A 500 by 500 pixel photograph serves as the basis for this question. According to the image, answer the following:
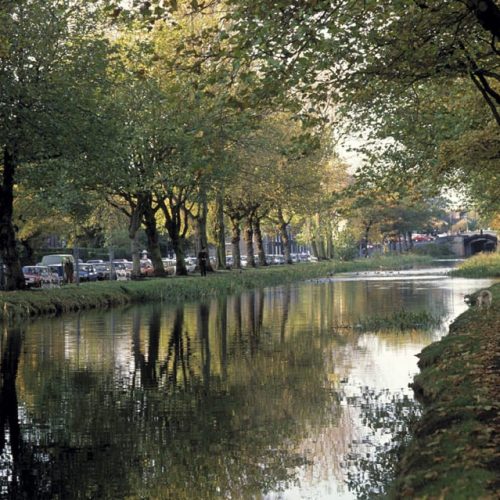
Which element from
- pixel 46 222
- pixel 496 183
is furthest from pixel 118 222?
pixel 496 183

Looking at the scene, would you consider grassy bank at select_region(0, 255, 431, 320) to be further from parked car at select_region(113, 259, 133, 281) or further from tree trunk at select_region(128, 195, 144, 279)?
parked car at select_region(113, 259, 133, 281)

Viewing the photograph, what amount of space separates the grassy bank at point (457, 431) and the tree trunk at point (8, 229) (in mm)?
23618

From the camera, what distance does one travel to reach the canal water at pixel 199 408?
31.2 ft

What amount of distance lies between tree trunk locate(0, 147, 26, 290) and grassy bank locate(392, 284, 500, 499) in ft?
77.5

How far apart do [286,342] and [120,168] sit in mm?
15919

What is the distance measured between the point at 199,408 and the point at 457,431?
567 cm

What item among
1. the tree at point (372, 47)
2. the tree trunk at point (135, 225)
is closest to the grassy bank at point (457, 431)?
the tree at point (372, 47)

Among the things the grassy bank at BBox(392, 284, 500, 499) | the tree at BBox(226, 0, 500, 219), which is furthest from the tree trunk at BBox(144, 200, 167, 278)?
the grassy bank at BBox(392, 284, 500, 499)

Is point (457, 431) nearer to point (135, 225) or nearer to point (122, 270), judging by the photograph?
point (135, 225)

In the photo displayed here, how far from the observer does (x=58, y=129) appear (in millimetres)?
32250

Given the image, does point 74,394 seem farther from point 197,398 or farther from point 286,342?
point 286,342

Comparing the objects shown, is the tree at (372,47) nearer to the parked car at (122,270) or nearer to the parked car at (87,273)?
the parked car at (87,273)

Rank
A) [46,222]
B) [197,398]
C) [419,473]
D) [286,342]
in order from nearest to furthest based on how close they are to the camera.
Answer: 1. [419,473]
2. [197,398]
3. [286,342]
4. [46,222]

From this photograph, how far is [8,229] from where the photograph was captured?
115 feet
